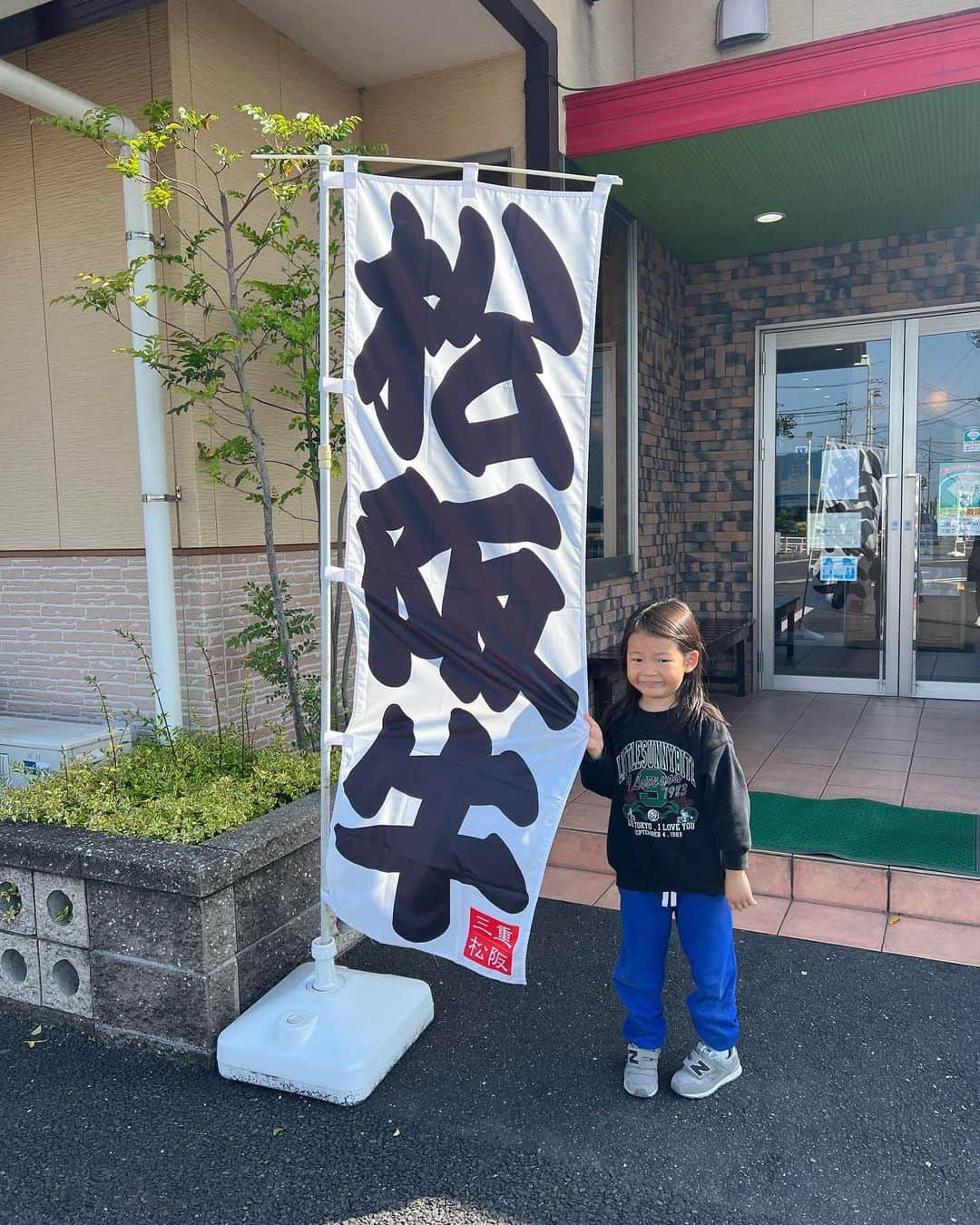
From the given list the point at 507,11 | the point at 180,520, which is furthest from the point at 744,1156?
the point at 507,11

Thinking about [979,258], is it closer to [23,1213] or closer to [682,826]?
[682,826]

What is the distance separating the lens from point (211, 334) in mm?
3932

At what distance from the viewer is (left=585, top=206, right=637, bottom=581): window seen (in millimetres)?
5363

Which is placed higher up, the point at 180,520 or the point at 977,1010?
the point at 180,520

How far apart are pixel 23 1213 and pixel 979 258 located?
22.4ft

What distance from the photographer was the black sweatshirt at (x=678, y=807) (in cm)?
238

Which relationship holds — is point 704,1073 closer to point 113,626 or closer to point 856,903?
point 856,903

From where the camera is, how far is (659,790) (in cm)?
244

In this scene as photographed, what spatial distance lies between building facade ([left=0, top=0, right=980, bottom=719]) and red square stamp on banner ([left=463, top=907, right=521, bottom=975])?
210 cm

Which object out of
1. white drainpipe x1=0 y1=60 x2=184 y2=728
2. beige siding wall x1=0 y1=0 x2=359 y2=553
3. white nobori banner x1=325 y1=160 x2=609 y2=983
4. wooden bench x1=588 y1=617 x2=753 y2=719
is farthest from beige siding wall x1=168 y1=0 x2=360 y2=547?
wooden bench x1=588 y1=617 x2=753 y2=719

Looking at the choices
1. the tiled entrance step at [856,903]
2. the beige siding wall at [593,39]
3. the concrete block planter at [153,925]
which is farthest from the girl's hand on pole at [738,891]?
the beige siding wall at [593,39]

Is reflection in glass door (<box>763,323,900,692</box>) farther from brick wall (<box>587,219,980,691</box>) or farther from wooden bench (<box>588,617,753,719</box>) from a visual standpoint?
wooden bench (<box>588,617,753,719</box>)

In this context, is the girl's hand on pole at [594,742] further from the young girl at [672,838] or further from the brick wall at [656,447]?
the brick wall at [656,447]

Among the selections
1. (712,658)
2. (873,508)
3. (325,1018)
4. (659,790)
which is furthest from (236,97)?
(873,508)
